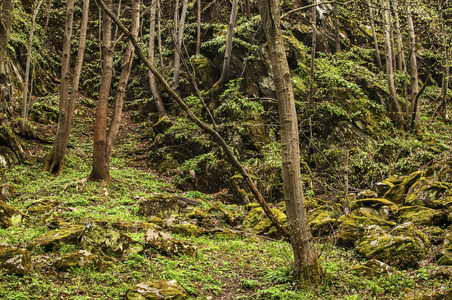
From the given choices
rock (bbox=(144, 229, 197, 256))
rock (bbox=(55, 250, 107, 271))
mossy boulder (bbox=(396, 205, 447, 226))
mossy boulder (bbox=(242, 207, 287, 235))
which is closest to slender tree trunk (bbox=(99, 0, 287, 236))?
rock (bbox=(144, 229, 197, 256))

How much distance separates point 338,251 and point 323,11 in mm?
16722

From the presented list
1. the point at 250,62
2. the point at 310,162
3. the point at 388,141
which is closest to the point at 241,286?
the point at 310,162

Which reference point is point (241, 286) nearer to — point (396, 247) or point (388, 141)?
point (396, 247)

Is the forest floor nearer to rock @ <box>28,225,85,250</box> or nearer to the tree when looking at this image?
rock @ <box>28,225,85,250</box>

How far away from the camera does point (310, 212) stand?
27.5 ft

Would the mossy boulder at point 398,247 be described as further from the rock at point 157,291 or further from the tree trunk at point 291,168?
the rock at point 157,291

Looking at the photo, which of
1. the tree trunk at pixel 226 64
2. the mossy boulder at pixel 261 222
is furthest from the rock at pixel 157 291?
the tree trunk at pixel 226 64

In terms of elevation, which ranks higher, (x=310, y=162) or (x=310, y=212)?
(x=310, y=162)

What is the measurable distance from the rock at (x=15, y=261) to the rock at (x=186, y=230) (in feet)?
11.0

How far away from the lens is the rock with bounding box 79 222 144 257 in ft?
15.2

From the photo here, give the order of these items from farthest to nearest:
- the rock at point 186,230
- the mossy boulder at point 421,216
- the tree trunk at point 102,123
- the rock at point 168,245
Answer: the tree trunk at point 102,123
the rock at point 186,230
the mossy boulder at point 421,216
the rock at point 168,245

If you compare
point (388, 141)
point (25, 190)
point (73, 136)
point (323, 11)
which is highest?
point (323, 11)

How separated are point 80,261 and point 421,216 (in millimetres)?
6659

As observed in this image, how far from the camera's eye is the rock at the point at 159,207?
815 cm
